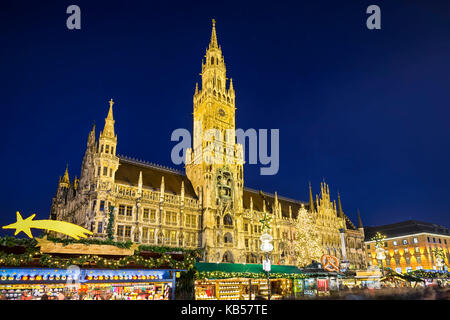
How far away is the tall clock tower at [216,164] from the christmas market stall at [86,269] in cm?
2884

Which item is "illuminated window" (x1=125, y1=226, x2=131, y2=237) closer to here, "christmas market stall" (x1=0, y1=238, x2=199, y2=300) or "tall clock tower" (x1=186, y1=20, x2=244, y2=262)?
"tall clock tower" (x1=186, y1=20, x2=244, y2=262)

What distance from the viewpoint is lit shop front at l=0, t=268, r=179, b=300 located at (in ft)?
69.2

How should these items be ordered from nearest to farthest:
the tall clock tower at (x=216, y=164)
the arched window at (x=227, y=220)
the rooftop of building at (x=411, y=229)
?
the tall clock tower at (x=216, y=164) < the arched window at (x=227, y=220) < the rooftop of building at (x=411, y=229)

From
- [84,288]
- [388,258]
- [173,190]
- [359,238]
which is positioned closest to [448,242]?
[388,258]

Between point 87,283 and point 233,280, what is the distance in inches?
639

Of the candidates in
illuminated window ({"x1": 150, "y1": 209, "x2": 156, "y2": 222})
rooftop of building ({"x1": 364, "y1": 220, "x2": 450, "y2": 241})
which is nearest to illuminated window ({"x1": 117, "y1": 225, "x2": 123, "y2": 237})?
illuminated window ({"x1": 150, "y1": 209, "x2": 156, "y2": 222})

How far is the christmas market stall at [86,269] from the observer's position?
21172 millimetres

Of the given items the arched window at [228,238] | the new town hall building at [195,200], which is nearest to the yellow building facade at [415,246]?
the new town hall building at [195,200]

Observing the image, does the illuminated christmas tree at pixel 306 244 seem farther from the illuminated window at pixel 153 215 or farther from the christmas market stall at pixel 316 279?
the illuminated window at pixel 153 215

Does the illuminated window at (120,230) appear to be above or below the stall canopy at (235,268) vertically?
above

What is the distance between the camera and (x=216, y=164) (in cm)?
6231

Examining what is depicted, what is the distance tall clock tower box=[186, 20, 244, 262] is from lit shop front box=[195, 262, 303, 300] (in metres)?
18.4

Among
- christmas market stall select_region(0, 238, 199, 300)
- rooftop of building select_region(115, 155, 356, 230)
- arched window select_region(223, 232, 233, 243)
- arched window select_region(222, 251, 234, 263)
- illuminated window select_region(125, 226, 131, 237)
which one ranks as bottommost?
arched window select_region(222, 251, 234, 263)
